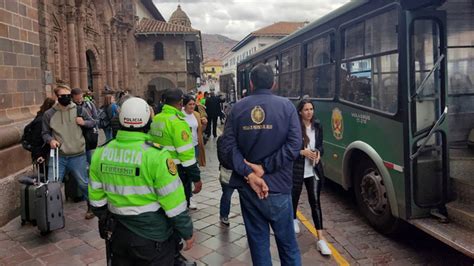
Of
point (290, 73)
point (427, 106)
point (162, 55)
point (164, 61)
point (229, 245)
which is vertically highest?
point (162, 55)

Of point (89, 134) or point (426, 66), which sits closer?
point (426, 66)

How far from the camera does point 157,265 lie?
2.51 metres

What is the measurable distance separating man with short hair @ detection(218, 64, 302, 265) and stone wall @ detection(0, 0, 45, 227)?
402 cm

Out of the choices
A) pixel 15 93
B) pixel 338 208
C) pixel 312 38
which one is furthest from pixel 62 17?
pixel 338 208

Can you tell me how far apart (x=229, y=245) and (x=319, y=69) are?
375 centimetres

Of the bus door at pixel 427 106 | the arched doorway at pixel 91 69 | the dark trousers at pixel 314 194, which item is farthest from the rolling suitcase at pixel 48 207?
the arched doorway at pixel 91 69

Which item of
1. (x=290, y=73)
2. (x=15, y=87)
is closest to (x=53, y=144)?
(x=15, y=87)

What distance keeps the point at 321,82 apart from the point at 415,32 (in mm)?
2688

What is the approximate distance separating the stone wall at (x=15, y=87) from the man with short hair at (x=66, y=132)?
98 centimetres

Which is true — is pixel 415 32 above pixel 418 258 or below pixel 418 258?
above

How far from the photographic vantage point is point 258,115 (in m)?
2.91

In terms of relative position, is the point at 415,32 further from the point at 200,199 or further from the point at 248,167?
the point at 200,199

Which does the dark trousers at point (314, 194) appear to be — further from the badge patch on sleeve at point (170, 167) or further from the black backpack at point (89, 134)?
the black backpack at point (89, 134)

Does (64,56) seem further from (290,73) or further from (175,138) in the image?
(175,138)
